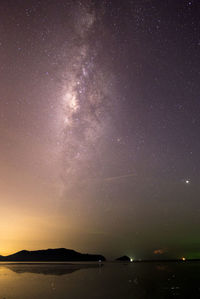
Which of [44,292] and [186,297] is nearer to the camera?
[186,297]

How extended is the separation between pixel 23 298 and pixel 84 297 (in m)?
6.32

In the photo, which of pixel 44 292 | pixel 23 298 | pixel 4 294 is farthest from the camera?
pixel 44 292

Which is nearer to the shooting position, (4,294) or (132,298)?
(132,298)

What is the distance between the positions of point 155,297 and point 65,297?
962 centimetres

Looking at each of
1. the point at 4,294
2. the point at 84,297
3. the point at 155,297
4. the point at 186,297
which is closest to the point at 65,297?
the point at 84,297

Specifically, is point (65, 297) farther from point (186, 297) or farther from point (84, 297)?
point (186, 297)

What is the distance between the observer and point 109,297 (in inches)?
1019

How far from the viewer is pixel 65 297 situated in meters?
25.8

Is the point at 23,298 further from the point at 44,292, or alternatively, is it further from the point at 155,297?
the point at 155,297

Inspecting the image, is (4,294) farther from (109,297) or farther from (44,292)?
(109,297)

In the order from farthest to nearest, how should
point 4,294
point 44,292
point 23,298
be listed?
point 44,292 → point 4,294 → point 23,298

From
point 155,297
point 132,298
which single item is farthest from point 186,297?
point 132,298

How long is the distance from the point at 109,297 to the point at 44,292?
8.37m

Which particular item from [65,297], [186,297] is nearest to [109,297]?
[65,297]
